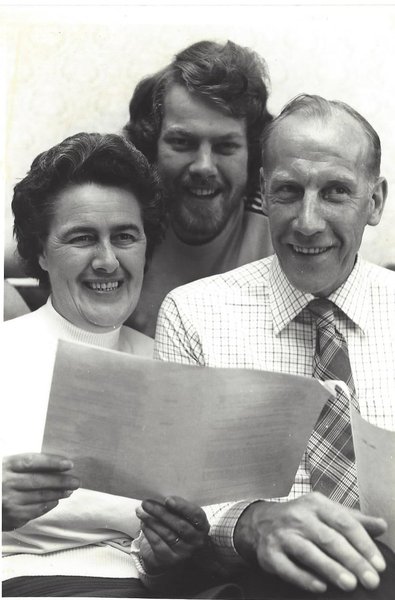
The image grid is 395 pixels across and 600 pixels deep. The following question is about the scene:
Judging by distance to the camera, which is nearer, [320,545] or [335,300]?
[320,545]

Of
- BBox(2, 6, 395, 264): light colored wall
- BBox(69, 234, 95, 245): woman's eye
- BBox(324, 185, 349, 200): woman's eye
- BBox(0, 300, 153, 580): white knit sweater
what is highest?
BBox(2, 6, 395, 264): light colored wall

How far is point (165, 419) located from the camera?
135 cm

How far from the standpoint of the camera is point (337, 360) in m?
1.55

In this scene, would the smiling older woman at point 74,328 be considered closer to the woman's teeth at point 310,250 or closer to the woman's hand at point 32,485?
the woman's hand at point 32,485

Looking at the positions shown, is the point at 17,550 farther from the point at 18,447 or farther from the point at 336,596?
the point at 336,596

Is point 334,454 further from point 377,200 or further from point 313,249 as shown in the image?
point 377,200

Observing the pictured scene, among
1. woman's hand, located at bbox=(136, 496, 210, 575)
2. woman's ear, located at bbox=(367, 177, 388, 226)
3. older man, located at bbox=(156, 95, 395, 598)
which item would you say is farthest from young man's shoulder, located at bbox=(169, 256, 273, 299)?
woman's hand, located at bbox=(136, 496, 210, 575)

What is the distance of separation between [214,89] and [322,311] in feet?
1.59

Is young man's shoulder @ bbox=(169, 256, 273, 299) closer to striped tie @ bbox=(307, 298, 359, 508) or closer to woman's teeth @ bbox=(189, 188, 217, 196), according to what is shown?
woman's teeth @ bbox=(189, 188, 217, 196)

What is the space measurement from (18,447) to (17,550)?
192 millimetres

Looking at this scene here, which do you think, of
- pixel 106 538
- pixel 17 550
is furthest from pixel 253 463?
pixel 17 550

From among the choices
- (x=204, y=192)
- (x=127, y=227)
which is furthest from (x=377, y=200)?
(x=127, y=227)

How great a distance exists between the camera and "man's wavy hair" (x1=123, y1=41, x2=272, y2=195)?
1623 mm

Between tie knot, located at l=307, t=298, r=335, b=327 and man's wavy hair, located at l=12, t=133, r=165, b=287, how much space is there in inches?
13.9
